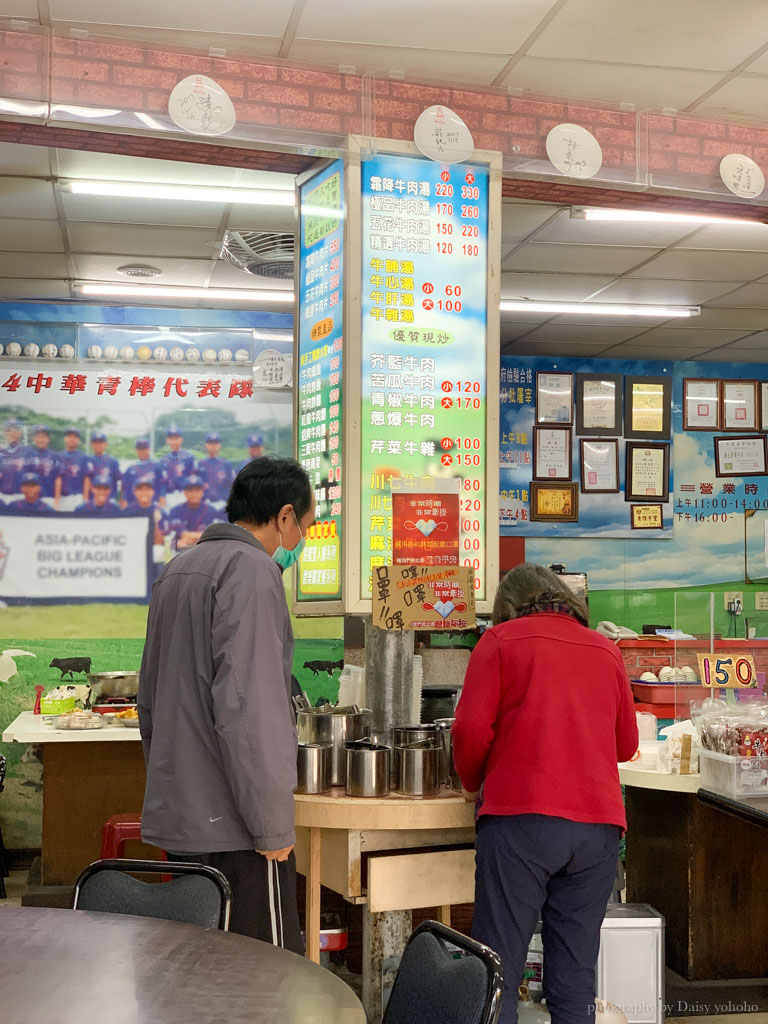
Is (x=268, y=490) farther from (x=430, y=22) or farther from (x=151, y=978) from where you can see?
(x=430, y=22)

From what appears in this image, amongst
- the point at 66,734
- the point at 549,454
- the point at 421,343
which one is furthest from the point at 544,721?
the point at 549,454

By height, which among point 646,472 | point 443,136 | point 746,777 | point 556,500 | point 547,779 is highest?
point 443,136

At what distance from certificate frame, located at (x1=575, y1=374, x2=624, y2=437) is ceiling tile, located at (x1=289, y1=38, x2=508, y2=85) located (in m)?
4.96

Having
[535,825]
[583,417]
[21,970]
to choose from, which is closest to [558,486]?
[583,417]

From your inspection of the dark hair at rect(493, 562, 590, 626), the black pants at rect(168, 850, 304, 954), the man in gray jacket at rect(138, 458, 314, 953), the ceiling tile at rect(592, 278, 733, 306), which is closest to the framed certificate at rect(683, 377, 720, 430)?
the ceiling tile at rect(592, 278, 733, 306)

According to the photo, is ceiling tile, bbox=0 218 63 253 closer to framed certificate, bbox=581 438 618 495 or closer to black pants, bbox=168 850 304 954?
black pants, bbox=168 850 304 954

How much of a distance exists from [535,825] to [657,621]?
21.2 feet

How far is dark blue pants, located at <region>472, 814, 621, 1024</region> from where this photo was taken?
10.7 feet

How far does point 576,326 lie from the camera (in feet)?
28.3

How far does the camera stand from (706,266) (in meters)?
7.11

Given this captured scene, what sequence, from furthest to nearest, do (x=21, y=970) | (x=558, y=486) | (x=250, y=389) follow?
1. (x=558, y=486)
2. (x=250, y=389)
3. (x=21, y=970)

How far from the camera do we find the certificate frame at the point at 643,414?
9.50 metres

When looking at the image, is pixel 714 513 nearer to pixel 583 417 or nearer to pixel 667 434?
pixel 667 434

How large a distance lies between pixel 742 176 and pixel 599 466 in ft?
14.4
